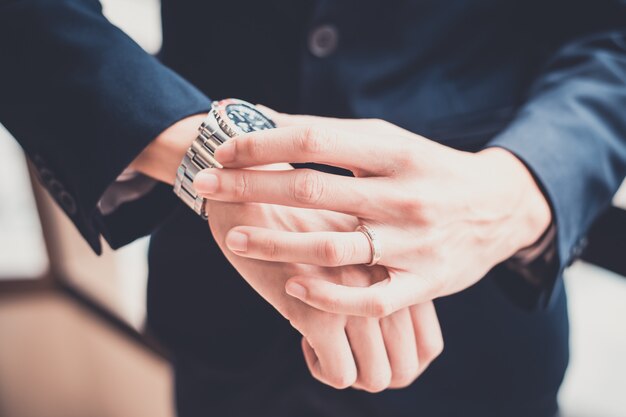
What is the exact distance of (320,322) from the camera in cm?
51

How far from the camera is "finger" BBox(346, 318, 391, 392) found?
1.72ft

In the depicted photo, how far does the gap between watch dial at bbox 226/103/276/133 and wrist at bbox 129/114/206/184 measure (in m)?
0.05

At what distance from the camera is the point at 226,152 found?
479mm

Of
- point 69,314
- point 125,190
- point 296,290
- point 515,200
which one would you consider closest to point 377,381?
point 296,290

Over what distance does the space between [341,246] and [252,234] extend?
9 centimetres

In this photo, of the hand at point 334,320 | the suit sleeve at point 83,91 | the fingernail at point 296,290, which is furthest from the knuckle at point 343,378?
the suit sleeve at point 83,91

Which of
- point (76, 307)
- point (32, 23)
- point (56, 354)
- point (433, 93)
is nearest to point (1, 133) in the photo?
point (76, 307)

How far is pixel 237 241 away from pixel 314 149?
12cm

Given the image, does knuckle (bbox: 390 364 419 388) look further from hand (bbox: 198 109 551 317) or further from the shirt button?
the shirt button

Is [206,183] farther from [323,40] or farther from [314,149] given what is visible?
[323,40]

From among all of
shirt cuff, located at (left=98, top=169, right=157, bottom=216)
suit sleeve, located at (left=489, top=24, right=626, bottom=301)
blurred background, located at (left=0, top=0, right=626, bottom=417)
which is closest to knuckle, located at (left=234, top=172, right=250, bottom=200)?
shirt cuff, located at (left=98, top=169, right=157, bottom=216)

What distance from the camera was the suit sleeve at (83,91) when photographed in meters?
0.54

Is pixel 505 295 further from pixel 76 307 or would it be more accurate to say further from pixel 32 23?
pixel 76 307

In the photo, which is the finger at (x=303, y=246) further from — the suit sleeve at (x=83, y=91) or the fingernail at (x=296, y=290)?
the suit sleeve at (x=83, y=91)
